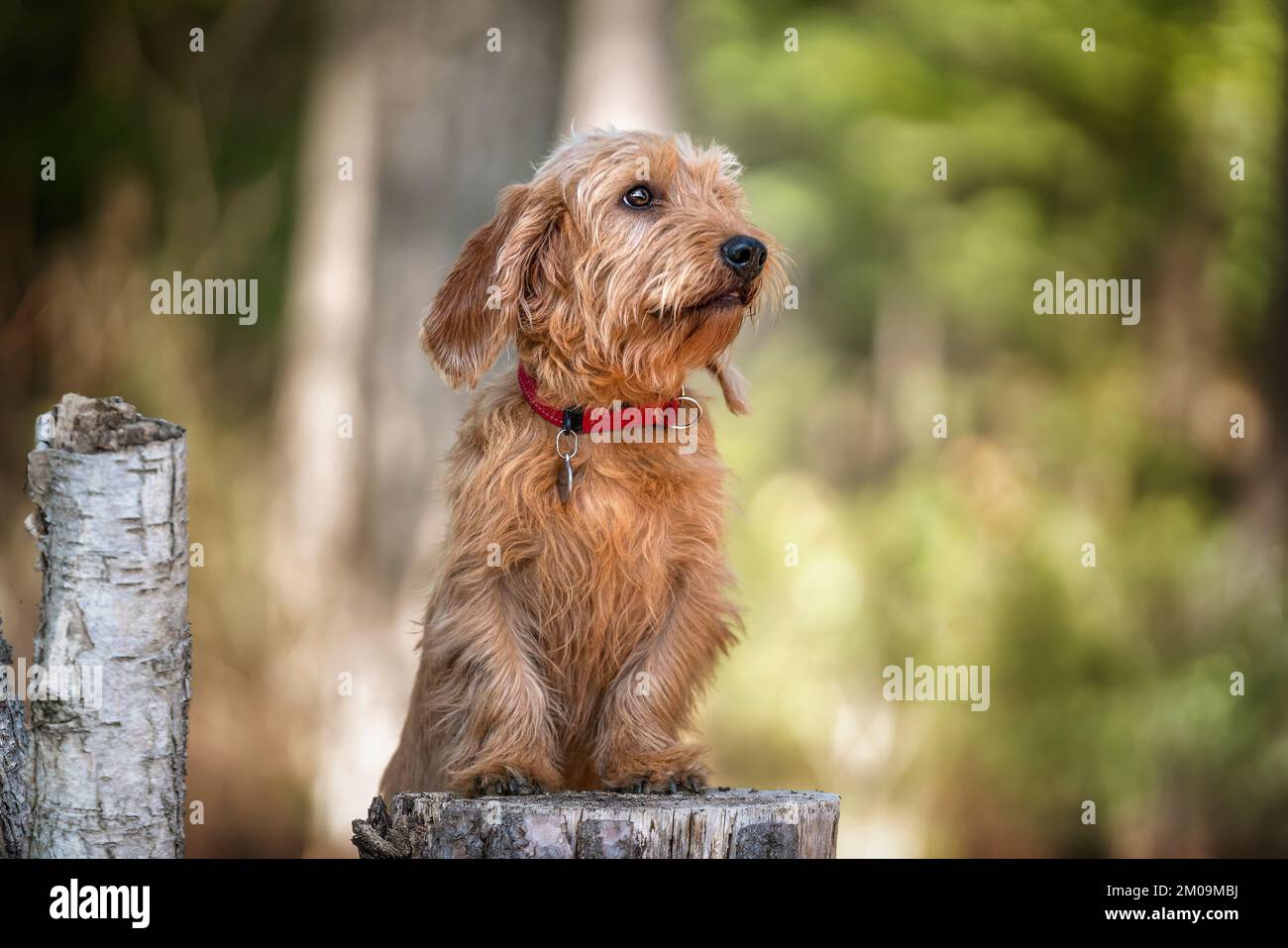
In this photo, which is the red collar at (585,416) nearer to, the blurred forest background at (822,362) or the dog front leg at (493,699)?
Answer: the dog front leg at (493,699)

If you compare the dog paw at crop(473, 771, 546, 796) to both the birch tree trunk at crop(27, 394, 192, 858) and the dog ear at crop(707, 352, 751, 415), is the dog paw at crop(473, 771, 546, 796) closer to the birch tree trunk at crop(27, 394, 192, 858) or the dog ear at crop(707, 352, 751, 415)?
the birch tree trunk at crop(27, 394, 192, 858)

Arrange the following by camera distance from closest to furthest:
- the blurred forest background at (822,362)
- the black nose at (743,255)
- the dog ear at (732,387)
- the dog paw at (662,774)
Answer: the black nose at (743,255)
the dog paw at (662,774)
the dog ear at (732,387)
the blurred forest background at (822,362)

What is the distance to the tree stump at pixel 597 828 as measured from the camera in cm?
351

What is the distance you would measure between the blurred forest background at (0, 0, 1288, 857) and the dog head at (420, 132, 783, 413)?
3.29m

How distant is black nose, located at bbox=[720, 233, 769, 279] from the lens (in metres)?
3.82

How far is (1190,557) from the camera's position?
28.8 ft

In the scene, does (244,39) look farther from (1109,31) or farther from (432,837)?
(432,837)

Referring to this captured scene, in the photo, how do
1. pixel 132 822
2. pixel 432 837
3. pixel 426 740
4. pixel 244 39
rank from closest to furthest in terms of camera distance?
1. pixel 132 822
2. pixel 432 837
3. pixel 426 740
4. pixel 244 39

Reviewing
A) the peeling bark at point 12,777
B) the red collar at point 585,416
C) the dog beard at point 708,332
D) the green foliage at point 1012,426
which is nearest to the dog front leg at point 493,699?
the red collar at point 585,416

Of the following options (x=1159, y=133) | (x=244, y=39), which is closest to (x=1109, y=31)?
(x=1159, y=133)

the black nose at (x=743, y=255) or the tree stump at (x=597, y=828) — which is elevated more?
the black nose at (x=743, y=255)

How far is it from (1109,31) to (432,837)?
8039 millimetres

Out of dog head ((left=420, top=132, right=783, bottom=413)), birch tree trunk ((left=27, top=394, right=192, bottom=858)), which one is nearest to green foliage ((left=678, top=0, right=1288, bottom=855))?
dog head ((left=420, top=132, right=783, bottom=413))

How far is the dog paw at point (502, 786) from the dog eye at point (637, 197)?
1.63 meters
